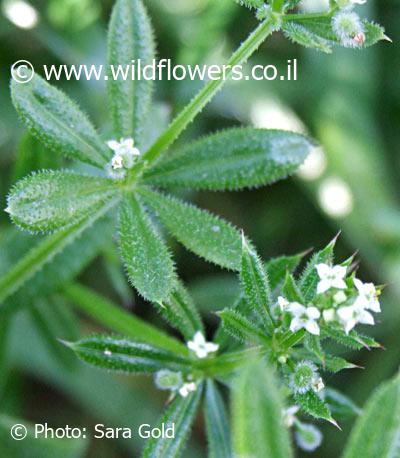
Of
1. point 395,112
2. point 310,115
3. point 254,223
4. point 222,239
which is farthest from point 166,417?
point 395,112

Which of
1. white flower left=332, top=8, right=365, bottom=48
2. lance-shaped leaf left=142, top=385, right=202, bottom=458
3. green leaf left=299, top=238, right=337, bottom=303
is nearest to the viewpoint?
white flower left=332, top=8, right=365, bottom=48

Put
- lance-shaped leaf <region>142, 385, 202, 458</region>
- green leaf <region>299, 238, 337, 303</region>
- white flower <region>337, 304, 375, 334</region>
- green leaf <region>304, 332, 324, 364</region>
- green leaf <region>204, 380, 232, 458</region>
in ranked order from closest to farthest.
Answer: white flower <region>337, 304, 375, 334</region> < green leaf <region>304, 332, 324, 364</region> < green leaf <region>299, 238, 337, 303</region> < lance-shaped leaf <region>142, 385, 202, 458</region> < green leaf <region>204, 380, 232, 458</region>

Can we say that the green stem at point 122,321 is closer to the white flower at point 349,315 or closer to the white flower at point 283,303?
the white flower at point 283,303

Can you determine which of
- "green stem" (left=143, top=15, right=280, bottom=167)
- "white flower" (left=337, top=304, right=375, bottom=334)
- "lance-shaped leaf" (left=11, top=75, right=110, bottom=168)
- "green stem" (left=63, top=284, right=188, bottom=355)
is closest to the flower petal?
"white flower" (left=337, top=304, right=375, bottom=334)

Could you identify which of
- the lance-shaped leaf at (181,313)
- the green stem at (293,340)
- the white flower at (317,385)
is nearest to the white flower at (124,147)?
the lance-shaped leaf at (181,313)

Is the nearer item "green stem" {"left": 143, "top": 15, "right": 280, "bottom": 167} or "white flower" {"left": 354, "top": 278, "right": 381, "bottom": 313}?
"white flower" {"left": 354, "top": 278, "right": 381, "bottom": 313}

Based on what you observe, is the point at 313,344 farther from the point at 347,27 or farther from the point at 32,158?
the point at 32,158

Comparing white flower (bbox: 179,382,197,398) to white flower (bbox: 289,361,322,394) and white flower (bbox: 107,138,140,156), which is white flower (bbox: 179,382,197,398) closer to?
white flower (bbox: 289,361,322,394)

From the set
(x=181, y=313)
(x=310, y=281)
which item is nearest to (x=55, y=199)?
(x=181, y=313)
